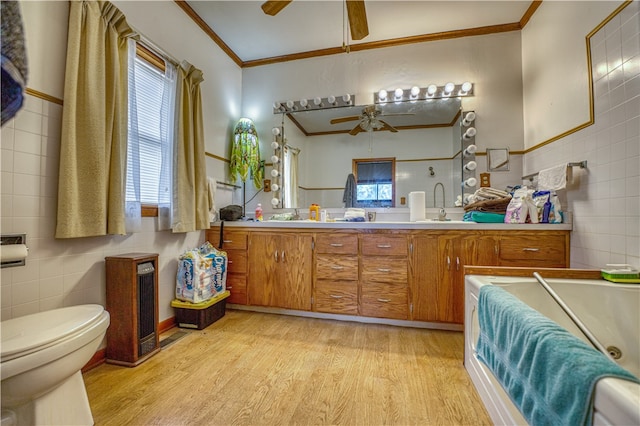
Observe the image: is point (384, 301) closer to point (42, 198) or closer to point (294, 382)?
point (294, 382)

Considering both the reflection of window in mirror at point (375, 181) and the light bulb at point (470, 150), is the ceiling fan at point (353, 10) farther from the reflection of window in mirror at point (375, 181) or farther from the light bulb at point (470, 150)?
the light bulb at point (470, 150)

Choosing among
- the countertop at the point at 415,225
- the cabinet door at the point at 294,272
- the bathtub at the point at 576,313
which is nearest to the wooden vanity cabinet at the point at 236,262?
the countertop at the point at 415,225

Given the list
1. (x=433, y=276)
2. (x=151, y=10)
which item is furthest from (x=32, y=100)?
(x=433, y=276)

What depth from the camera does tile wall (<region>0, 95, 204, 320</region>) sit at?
3.93ft

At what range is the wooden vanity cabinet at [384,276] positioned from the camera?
2027 millimetres

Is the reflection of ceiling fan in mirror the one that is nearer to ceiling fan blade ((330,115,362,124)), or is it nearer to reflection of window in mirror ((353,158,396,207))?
ceiling fan blade ((330,115,362,124))

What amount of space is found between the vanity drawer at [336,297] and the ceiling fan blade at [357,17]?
181 centimetres

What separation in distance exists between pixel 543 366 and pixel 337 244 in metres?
1.53

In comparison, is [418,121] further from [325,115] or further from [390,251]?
[390,251]

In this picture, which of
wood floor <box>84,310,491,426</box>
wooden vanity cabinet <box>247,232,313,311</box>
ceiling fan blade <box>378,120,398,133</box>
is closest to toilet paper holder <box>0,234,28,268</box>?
wood floor <box>84,310,491,426</box>

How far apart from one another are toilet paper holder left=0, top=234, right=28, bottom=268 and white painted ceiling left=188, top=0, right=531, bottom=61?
7.18 feet

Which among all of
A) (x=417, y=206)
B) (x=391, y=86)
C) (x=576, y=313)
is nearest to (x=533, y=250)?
(x=576, y=313)

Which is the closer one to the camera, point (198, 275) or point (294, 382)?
point (294, 382)

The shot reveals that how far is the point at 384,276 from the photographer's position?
2.06m
